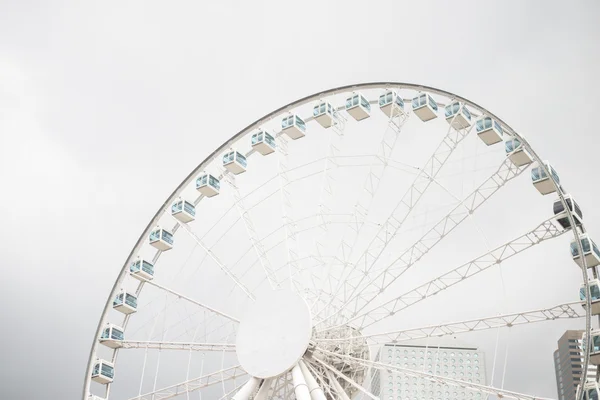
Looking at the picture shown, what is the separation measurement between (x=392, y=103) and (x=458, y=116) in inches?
120

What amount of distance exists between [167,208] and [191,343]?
20.9 feet

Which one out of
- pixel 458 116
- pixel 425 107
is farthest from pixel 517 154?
pixel 425 107

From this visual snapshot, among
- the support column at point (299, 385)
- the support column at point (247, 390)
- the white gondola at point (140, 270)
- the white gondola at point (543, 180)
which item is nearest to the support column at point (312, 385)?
the support column at point (299, 385)

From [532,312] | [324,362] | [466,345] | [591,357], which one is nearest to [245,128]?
[324,362]

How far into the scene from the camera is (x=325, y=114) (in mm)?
35469

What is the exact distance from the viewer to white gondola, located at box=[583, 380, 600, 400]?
27219 millimetres

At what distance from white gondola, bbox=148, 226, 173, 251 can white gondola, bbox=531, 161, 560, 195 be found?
16291mm

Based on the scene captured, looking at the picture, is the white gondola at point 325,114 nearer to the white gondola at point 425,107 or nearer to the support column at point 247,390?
the white gondola at point 425,107

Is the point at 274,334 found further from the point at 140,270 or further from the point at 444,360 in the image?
the point at 444,360

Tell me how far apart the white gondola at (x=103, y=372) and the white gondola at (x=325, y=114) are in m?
14.3

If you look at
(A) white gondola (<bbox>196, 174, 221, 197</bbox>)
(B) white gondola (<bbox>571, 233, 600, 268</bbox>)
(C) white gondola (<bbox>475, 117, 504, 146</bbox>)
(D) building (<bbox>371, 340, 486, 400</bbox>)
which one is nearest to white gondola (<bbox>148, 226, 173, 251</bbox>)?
(A) white gondola (<bbox>196, 174, 221, 197</bbox>)

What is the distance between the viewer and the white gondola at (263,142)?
3592cm

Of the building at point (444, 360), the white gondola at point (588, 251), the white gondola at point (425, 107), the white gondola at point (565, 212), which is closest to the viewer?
the white gondola at point (588, 251)

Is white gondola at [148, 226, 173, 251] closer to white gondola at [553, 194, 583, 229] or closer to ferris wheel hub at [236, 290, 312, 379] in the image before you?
ferris wheel hub at [236, 290, 312, 379]
